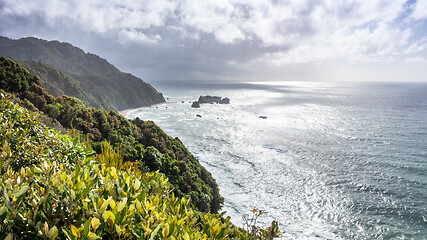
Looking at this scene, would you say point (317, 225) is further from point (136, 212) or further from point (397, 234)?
point (136, 212)

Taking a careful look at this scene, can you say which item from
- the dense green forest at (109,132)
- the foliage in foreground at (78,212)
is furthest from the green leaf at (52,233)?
the dense green forest at (109,132)

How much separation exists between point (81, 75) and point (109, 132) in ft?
453

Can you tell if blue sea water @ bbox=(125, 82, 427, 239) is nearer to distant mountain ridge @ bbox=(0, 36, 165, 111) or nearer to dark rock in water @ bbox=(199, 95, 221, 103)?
distant mountain ridge @ bbox=(0, 36, 165, 111)

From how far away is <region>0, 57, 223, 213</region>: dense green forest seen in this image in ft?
52.7

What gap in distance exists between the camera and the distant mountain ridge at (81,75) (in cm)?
8188

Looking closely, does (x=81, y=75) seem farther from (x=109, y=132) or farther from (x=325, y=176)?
(x=325, y=176)

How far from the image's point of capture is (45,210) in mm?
2590

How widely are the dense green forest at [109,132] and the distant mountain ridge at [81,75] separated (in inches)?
2451

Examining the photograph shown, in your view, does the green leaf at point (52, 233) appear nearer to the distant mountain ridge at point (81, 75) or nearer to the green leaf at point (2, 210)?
the green leaf at point (2, 210)

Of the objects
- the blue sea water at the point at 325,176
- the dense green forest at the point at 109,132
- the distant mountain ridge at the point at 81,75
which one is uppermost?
the distant mountain ridge at the point at 81,75

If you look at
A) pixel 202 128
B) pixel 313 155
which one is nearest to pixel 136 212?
pixel 313 155

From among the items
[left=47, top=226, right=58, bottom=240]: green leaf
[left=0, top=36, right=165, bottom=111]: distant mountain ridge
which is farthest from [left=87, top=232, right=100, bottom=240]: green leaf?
[left=0, top=36, right=165, bottom=111]: distant mountain ridge

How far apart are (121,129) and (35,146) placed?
1692 centimetres

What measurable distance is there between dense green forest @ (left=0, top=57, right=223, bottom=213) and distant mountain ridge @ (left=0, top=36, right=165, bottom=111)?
204 feet
